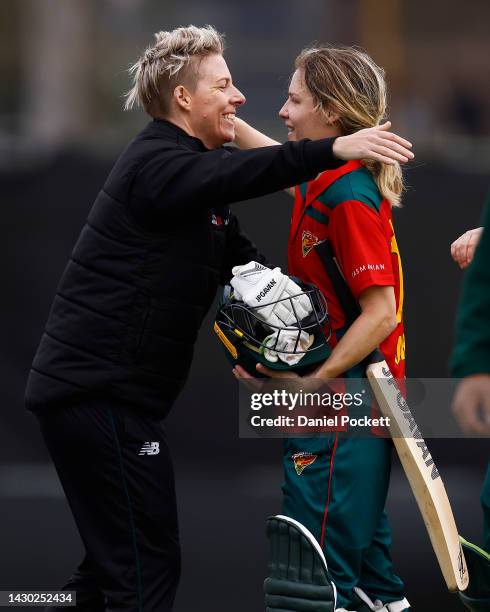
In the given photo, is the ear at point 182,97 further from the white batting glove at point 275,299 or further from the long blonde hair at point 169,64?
the white batting glove at point 275,299

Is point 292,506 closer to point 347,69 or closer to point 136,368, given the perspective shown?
point 136,368

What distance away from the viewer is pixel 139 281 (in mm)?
3467

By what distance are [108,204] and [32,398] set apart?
2.02 feet

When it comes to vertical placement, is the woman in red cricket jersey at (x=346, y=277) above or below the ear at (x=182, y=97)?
below

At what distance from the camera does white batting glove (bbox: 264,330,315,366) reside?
3.49 metres

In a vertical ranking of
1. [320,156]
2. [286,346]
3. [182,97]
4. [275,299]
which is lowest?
[286,346]

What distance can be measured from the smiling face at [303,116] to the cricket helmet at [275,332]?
1.60 feet

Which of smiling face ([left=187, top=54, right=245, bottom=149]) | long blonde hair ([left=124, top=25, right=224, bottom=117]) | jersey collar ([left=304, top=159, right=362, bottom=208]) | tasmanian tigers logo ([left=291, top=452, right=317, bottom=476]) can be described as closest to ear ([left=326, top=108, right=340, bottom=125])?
jersey collar ([left=304, top=159, right=362, bottom=208])

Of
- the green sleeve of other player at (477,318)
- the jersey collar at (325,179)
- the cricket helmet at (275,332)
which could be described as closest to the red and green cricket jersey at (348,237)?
the jersey collar at (325,179)

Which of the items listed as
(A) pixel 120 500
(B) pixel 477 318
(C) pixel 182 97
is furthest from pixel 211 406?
(B) pixel 477 318

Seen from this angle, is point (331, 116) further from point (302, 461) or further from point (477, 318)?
point (477, 318)

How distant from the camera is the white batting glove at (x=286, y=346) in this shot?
11.4ft

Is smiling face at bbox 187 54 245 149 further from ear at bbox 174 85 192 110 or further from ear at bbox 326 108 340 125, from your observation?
ear at bbox 326 108 340 125

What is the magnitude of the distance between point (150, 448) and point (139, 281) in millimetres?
496
